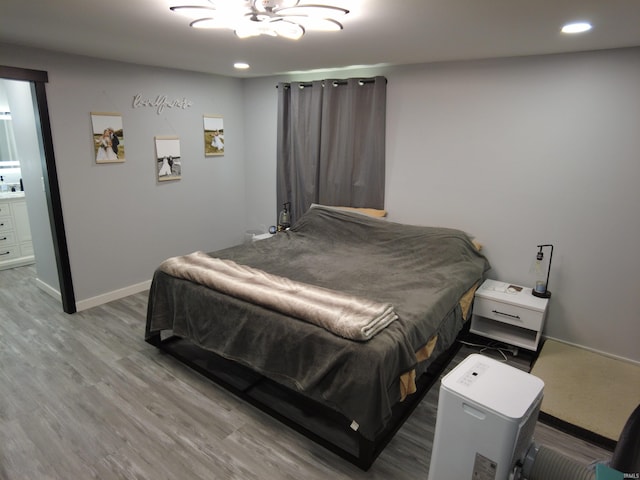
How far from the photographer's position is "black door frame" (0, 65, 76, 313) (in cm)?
300

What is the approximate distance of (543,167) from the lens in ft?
10.0

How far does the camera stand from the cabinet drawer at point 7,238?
457 centimetres

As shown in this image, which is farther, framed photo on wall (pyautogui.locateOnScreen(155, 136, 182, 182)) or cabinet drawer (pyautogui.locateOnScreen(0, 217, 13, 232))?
cabinet drawer (pyautogui.locateOnScreen(0, 217, 13, 232))

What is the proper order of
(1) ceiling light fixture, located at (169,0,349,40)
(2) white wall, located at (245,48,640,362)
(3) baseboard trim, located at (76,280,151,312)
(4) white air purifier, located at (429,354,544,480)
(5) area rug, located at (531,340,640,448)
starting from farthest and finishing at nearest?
(3) baseboard trim, located at (76,280,151,312) < (2) white wall, located at (245,48,640,362) < (5) area rug, located at (531,340,640,448) < (1) ceiling light fixture, located at (169,0,349,40) < (4) white air purifier, located at (429,354,544,480)

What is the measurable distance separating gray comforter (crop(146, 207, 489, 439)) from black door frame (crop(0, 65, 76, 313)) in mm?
1184

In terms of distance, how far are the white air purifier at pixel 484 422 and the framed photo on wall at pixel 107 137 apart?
3.59 m

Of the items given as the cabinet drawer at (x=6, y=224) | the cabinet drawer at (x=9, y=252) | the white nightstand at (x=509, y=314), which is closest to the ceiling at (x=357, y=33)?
the white nightstand at (x=509, y=314)

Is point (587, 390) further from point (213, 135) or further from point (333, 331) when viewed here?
point (213, 135)

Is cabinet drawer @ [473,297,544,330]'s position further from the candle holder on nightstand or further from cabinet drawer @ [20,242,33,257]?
cabinet drawer @ [20,242,33,257]

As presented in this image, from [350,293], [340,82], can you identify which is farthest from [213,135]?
[350,293]

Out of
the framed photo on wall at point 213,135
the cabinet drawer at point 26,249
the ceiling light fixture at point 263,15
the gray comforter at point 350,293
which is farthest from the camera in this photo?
the cabinet drawer at point 26,249

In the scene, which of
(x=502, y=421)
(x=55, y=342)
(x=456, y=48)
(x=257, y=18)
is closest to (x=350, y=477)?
(x=502, y=421)

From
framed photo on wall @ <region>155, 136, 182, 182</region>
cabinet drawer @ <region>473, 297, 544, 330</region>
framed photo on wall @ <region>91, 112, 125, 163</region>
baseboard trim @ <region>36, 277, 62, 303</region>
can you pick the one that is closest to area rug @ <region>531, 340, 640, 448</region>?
cabinet drawer @ <region>473, 297, 544, 330</region>

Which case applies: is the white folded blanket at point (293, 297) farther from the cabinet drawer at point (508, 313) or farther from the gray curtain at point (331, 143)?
the gray curtain at point (331, 143)
